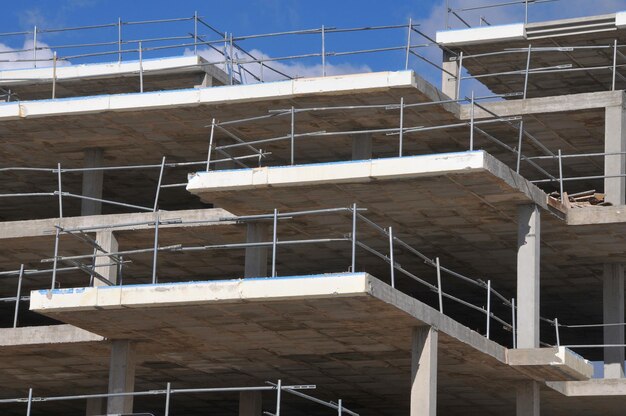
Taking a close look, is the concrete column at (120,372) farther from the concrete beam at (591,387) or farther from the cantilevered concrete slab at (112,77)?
the cantilevered concrete slab at (112,77)

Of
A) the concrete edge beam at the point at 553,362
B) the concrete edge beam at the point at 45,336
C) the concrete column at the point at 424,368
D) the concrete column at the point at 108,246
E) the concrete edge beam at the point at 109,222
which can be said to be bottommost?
the concrete column at the point at 424,368

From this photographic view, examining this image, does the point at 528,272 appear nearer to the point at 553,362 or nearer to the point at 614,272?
the point at 553,362

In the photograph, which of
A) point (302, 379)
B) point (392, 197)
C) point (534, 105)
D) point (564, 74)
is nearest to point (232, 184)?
point (392, 197)

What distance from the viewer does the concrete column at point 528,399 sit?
26812mm

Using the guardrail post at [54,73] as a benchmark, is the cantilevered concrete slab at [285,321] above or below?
below

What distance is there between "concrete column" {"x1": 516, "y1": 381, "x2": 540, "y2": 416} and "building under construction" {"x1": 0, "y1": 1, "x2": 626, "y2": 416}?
0.05 m

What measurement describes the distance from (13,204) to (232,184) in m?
10.6

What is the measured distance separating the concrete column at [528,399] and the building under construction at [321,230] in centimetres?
5

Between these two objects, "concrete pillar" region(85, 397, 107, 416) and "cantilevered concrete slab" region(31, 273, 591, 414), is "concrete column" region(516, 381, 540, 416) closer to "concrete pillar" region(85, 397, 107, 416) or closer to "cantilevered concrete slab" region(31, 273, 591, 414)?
"cantilevered concrete slab" region(31, 273, 591, 414)

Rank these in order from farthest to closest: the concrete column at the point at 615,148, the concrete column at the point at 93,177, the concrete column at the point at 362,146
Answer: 1. the concrete column at the point at 93,177
2. the concrete column at the point at 362,146
3. the concrete column at the point at 615,148

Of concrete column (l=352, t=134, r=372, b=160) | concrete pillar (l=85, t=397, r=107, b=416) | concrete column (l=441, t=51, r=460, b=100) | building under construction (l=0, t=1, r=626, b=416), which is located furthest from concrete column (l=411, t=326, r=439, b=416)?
concrete column (l=441, t=51, r=460, b=100)

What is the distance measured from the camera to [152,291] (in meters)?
23.3

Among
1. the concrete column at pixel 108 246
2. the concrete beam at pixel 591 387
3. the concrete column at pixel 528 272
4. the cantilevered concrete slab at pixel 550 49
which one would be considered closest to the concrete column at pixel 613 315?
the concrete beam at pixel 591 387

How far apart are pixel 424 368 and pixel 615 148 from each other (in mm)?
7387
